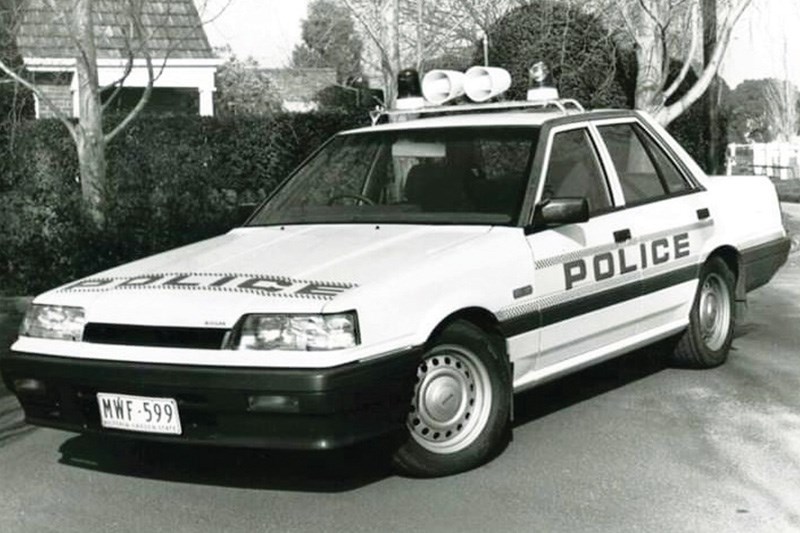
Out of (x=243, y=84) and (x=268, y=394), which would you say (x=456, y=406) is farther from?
(x=243, y=84)

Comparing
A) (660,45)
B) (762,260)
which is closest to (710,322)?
(762,260)

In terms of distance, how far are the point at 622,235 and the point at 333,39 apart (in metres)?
18.9

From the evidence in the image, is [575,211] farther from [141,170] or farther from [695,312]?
[141,170]

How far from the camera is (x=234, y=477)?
19.0 feet

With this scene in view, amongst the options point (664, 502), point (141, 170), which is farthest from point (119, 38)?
point (664, 502)

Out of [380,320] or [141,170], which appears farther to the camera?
[141,170]

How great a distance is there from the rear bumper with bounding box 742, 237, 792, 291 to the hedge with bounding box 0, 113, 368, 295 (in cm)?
319

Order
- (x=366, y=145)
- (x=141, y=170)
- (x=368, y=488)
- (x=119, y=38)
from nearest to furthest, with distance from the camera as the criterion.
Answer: (x=368, y=488)
(x=366, y=145)
(x=119, y=38)
(x=141, y=170)

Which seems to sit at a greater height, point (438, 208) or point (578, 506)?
point (438, 208)

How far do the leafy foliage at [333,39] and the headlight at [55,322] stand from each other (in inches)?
498

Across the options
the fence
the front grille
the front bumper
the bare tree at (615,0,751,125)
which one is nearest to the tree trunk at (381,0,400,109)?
the bare tree at (615,0,751,125)

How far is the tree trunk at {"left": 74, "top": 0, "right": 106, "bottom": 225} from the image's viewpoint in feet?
37.8

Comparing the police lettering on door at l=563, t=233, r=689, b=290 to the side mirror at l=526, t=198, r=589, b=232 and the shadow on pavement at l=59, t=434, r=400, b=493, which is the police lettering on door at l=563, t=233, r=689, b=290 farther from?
the shadow on pavement at l=59, t=434, r=400, b=493

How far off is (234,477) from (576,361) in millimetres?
1816
